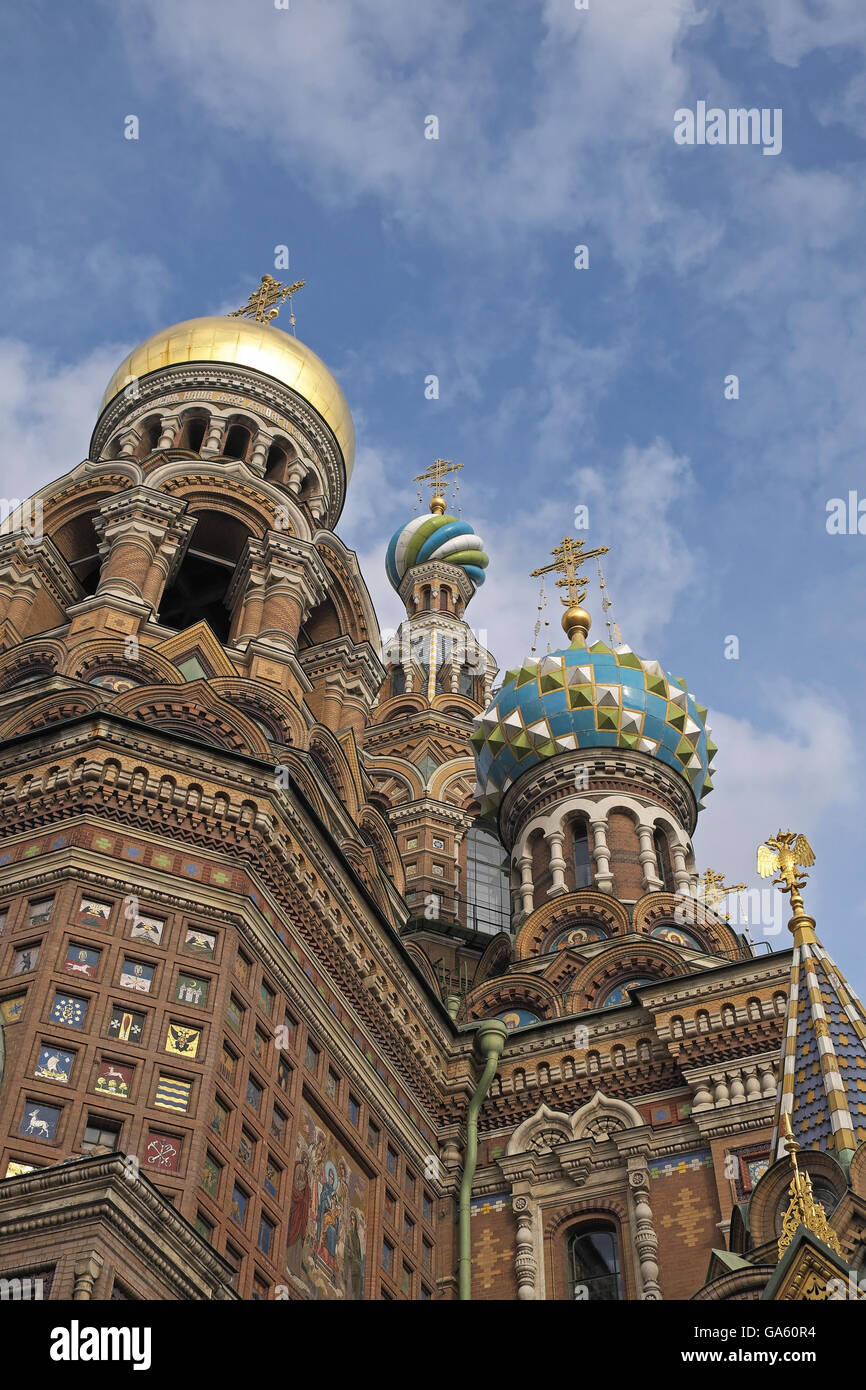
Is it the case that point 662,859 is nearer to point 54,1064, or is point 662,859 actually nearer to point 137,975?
point 137,975

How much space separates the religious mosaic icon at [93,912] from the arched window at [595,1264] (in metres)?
5.49

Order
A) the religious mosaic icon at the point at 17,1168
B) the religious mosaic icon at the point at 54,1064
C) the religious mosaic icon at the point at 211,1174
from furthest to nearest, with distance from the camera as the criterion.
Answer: the religious mosaic icon at the point at 211,1174, the religious mosaic icon at the point at 54,1064, the religious mosaic icon at the point at 17,1168

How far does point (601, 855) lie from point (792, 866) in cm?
783

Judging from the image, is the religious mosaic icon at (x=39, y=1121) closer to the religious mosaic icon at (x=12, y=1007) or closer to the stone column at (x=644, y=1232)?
the religious mosaic icon at (x=12, y=1007)

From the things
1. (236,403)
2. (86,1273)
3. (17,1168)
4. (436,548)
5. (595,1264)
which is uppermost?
(436,548)

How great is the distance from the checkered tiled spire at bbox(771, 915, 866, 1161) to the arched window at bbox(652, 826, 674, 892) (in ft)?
27.6

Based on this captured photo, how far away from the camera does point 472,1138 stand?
50.1 feet

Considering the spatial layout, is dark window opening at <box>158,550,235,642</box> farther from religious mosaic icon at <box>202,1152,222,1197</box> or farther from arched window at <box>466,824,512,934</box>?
religious mosaic icon at <box>202,1152,222,1197</box>

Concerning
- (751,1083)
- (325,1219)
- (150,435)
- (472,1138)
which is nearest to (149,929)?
(325,1219)

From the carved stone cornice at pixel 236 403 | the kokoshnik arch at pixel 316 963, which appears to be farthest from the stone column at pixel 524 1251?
the carved stone cornice at pixel 236 403

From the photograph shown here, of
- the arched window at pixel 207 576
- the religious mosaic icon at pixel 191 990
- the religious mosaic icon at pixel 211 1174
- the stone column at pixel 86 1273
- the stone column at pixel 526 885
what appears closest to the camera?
the stone column at pixel 86 1273

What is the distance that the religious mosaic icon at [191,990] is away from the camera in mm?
11758

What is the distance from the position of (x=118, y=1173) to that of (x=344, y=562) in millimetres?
11623
